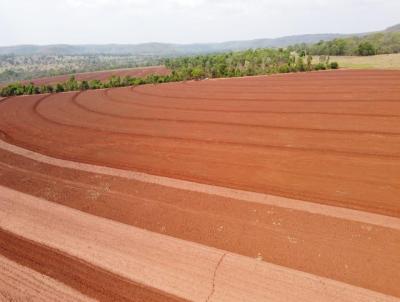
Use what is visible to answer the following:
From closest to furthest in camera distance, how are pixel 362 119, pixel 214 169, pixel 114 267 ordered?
pixel 114 267 < pixel 214 169 < pixel 362 119

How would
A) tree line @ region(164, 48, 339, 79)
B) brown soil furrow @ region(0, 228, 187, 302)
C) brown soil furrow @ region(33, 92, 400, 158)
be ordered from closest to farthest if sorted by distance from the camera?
1. brown soil furrow @ region(0, 228, 187, 302)
2. brown soil furrow @ region(33, 92, 400, 158)
3. tree line @ region(164, 48, 339, 79)

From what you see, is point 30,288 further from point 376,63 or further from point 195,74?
point 376,63

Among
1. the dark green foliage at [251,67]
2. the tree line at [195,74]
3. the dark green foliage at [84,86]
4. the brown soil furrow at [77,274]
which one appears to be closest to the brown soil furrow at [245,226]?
the brown soil furrow at [77,274]

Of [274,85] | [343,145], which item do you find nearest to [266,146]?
[343,145]

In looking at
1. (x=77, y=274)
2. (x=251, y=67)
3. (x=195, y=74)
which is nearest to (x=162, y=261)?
(x=77, y=274)

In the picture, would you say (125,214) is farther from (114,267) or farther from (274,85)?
(274,85)

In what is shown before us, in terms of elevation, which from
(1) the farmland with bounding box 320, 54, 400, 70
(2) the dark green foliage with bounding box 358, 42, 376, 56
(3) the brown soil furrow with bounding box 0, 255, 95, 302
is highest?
(2) the dark green foliage with bounding box 358, 42, 376, 56

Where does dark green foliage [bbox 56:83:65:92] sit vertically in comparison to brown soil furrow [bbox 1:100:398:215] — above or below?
below

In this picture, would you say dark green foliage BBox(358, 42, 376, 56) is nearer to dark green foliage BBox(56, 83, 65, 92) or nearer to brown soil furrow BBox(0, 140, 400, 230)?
dark green foliage BBox(56, 83, 65, 92)

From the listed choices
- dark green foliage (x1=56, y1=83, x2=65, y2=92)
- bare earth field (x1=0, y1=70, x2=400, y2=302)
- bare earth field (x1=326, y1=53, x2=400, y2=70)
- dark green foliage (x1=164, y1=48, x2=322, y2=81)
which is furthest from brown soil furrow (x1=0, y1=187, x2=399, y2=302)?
dark green foliage (x1=164, y1=48, x2=322, y2=81)
